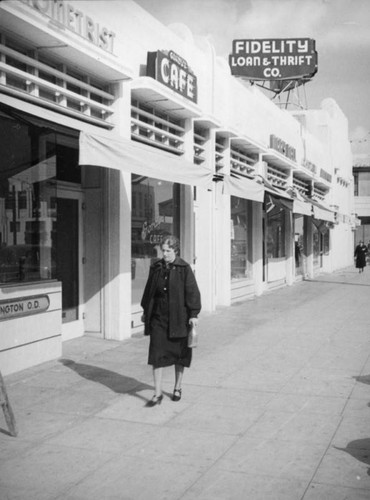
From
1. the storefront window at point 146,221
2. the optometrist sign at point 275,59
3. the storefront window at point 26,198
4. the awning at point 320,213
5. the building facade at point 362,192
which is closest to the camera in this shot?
the storefront window at point 26,198

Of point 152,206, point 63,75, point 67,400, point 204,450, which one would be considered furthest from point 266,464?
point 152,206

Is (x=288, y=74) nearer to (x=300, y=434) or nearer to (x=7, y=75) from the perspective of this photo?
(x=7, y=75)

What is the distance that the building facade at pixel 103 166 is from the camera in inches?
291

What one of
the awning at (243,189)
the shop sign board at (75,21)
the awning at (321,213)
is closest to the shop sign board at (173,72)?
the shop sign board at (75,21)

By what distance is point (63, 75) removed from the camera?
8.25 metres

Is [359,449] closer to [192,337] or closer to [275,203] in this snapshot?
[192,337]

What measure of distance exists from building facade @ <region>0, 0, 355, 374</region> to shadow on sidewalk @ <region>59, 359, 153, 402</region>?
0.46 m

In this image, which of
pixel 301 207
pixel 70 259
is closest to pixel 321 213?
pixel 301 207

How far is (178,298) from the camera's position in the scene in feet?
20.1

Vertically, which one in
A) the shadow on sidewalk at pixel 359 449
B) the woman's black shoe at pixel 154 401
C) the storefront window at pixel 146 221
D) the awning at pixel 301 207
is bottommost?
the shadow on sidewalk at pixel 359 449

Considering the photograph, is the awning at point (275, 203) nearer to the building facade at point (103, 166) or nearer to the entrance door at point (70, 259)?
the building facade at point (103, 166)

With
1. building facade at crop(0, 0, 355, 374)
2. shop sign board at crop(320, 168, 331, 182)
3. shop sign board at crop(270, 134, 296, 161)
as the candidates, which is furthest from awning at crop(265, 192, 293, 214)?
shop sign board at crop(320, 168, 331, 182)

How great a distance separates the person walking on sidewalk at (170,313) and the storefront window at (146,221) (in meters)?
4.39

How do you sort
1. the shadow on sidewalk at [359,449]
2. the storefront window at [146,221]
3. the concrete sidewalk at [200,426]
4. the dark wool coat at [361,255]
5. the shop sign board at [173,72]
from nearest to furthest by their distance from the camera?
the concrete sidewalk at [200,426], the shadow on sidewalk at [359,449], the shop sign board at [173,72], the storefront window at [146,221], the dark wool coat at [361,255]
